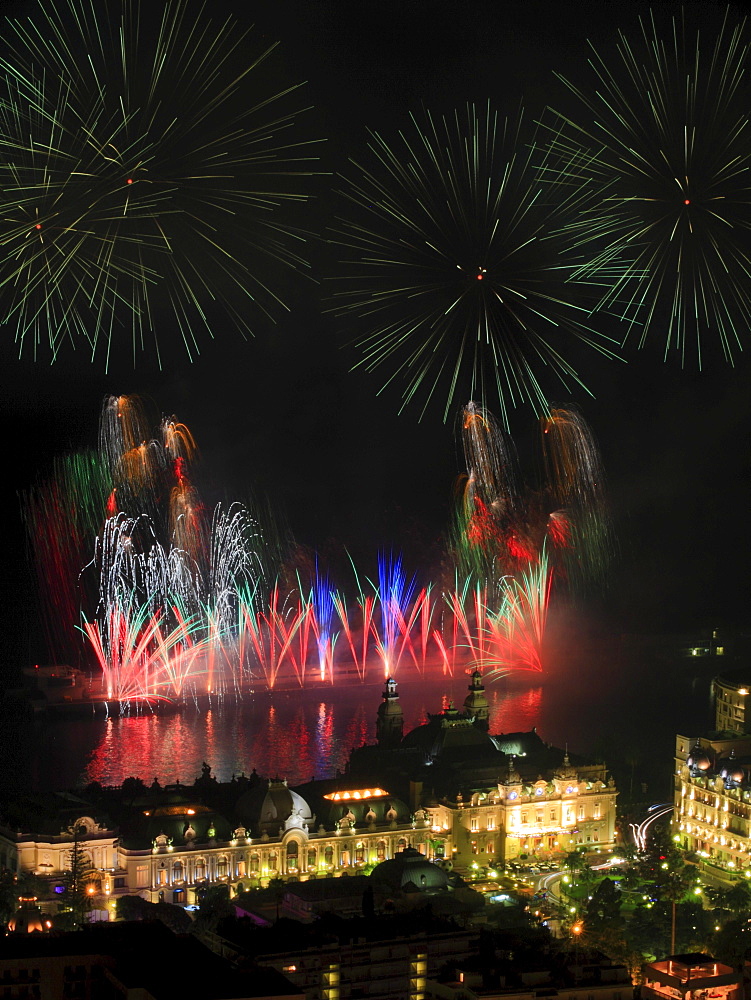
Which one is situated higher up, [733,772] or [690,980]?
[733,772]

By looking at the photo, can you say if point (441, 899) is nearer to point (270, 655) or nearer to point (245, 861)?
point (245, 861)

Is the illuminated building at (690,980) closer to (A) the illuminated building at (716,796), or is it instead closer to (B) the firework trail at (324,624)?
(A) the illuminated building at (716,796)

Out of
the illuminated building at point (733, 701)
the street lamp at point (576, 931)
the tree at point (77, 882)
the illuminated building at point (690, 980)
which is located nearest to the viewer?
the illuminated building at point (690, 980)

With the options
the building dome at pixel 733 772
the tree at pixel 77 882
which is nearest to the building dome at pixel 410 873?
the tree at pixel 77 882

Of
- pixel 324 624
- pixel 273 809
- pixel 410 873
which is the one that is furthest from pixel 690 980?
pixel 324 624

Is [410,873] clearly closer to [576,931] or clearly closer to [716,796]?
[576,931]

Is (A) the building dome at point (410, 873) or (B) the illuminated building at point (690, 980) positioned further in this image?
(A) the building dome at point (410, 873)
